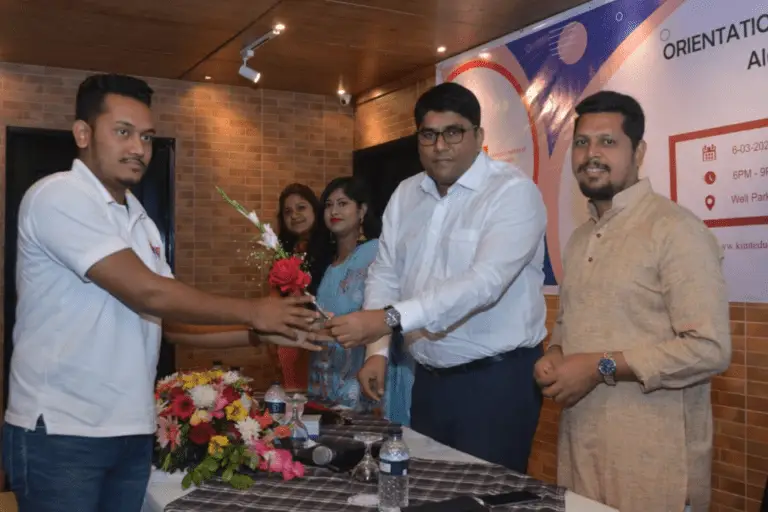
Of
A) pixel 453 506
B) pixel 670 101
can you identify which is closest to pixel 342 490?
pixel 453 506

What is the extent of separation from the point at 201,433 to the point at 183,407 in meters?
0.10

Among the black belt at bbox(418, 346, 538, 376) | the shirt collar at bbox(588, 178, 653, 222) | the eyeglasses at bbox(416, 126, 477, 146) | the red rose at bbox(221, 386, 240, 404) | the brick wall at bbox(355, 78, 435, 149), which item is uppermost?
the brick wall at bbox(355, 78, 435, 149)

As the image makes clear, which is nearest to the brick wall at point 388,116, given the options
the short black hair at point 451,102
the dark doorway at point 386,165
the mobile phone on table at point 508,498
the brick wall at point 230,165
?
the dark doorway at point 386,165

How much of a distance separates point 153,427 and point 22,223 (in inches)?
24.6

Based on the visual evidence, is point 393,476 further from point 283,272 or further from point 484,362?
point 484,362

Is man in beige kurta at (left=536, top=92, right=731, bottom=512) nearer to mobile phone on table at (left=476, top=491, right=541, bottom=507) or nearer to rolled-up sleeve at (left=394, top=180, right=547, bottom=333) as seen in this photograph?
rolled-up sleeve at (left=394, top=180, right=547, bottom=333)

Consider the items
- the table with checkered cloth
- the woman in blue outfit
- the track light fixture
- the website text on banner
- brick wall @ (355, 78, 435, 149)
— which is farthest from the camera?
brick wall @ (355, 78, 435, 149)

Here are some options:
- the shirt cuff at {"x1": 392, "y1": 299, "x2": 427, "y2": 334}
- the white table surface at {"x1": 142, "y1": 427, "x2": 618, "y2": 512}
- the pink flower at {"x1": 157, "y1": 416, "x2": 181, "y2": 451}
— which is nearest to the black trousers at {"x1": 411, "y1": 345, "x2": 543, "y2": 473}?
the white table surface at {"x1": 142, "y1": 427, "x2": 618, "y2": 512}

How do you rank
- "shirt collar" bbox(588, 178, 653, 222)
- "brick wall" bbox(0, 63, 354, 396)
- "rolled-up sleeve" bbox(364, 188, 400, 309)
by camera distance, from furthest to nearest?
1. "brick wall" bbox(0, 63, 354, 396)
2. "rolled-up sleeve" bbox(364, 188, 400, 309)
3. "shirt collar" bbox(588, 178, 653, 222)

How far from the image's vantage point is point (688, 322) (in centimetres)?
212

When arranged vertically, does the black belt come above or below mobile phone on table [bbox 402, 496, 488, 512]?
above

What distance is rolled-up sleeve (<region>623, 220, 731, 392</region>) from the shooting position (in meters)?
2.11

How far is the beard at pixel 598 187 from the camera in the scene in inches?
95.2

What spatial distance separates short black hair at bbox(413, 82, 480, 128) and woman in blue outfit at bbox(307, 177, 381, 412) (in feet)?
3.96
